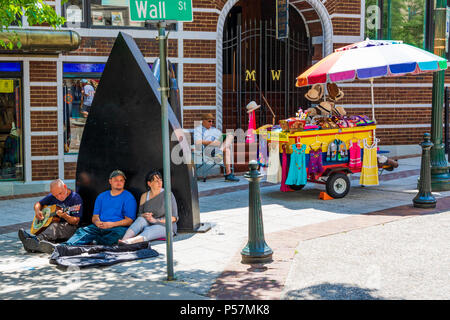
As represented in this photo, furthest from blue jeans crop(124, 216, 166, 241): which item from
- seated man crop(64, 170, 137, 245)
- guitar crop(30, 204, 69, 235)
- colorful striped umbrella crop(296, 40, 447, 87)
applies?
colorful striped umbrella crop(296, 40, 447, 87)

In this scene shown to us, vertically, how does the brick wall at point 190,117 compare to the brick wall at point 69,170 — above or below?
above

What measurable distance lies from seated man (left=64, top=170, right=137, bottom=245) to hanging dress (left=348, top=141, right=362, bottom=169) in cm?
458

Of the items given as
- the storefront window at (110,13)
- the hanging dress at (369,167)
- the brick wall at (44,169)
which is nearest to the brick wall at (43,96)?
the brick wall at (44,169)

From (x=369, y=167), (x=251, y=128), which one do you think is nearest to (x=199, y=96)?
(x=251, y=128)

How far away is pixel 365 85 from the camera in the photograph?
615 inches

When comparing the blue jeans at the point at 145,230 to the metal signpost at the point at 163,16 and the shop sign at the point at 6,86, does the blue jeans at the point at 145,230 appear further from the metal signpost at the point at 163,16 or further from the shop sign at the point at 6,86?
the shop sign at the point at 6,86

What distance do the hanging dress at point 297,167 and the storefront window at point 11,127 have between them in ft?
18.7

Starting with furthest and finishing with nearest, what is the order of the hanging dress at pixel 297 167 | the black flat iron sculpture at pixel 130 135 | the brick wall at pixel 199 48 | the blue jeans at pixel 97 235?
the brick wall at pixel 199 48, the hanging dress at pixel 297 167, the black flat iron sculpture at pixel 130 135, the blue jeans at pixel 97 235

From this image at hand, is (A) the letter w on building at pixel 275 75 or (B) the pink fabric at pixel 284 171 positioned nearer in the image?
(B) the pink fabric at pixel 284 171

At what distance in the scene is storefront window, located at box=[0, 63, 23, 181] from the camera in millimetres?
12578

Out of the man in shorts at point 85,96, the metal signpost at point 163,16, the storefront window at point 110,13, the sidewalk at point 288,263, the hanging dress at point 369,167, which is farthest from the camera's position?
the storefront window at point 110,13

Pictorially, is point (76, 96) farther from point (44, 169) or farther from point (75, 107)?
point (44, 169)

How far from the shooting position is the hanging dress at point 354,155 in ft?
36.4

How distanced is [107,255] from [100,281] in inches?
32.3
